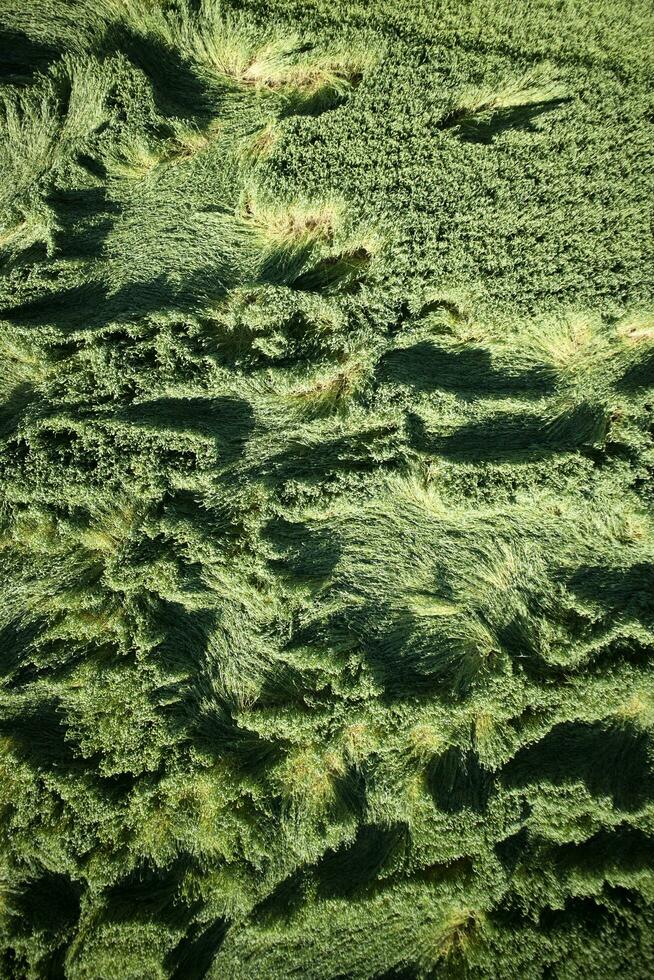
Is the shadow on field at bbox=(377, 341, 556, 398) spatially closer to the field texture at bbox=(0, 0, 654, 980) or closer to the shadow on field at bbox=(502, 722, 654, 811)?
the field texture at bbox=(0, 0, 654, 980)

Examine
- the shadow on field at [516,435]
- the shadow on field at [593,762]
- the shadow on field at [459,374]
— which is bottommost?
the shadow on field at [593,762]

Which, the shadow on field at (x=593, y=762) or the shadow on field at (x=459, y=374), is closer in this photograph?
the shadow on field at (x=593, y=762)

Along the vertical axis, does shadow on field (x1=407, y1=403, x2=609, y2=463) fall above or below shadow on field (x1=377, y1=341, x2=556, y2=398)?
below

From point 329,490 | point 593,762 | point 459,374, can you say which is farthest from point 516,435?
point 593,762

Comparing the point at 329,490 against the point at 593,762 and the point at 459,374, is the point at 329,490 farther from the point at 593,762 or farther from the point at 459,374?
the point at 593,762

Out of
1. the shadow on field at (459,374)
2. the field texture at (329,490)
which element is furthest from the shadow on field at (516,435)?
the shadow on field at (459,374)

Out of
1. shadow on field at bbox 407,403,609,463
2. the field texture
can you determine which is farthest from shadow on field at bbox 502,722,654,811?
shadow on field at bbox 407,403,609,463

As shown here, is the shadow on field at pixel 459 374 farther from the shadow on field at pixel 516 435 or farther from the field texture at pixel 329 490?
the shadow on field at pixel 516 435

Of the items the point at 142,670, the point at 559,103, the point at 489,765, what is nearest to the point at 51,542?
the point at 142,670
